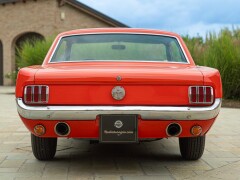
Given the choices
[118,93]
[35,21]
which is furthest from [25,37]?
[118,93]

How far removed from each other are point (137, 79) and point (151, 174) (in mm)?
989

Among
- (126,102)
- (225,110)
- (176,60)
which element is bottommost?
(225,110)

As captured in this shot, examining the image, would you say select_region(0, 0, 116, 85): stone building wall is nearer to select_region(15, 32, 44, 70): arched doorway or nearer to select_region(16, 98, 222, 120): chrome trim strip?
select_region(15, 32, 44, 70): arched doorway

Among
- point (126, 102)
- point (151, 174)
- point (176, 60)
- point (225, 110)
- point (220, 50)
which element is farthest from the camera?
point (220, 50)

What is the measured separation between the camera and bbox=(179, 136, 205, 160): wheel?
495 cm

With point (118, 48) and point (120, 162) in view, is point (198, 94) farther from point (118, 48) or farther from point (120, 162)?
point (118, 48)

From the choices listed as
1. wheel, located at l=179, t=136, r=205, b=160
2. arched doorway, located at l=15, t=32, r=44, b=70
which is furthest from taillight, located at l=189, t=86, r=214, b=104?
arched doorway, located at l=15, t=32, r=44, b=70

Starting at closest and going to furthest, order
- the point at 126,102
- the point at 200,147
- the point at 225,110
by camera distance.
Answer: the point at 126,102
the point at 200,147
the point at 225,110

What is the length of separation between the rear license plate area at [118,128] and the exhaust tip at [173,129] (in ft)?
1.05

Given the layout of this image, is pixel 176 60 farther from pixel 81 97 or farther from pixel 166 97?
pixel 81 97

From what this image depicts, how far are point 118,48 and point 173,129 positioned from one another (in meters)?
1.52

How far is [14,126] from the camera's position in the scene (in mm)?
8297

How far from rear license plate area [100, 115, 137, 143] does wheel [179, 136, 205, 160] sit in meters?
1.01

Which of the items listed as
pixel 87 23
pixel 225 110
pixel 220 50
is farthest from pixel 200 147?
pixel 87 23
